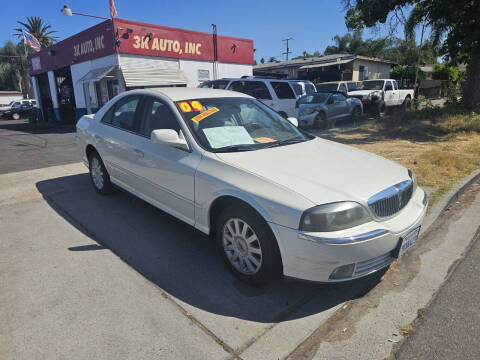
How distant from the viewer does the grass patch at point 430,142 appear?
5.86 meters

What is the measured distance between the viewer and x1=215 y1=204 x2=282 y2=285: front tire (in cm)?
256

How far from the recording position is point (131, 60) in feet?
52.6

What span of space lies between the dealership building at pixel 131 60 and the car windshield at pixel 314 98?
7.42 meters

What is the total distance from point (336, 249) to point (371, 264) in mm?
392

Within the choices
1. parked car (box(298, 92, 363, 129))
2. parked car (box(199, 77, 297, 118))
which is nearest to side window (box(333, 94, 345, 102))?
parked car (box(298, 92, 363, 129))

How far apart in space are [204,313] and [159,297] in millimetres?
429

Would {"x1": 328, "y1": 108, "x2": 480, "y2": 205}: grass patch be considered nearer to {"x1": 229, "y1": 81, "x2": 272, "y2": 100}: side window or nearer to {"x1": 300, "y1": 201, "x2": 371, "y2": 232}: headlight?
{"x1": 229, "y1": 81, "x2": 272, "y2": 100}: side window

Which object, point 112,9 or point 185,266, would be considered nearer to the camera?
point 185,266

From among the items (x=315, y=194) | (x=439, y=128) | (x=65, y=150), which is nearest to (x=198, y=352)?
(x=315, y=194)

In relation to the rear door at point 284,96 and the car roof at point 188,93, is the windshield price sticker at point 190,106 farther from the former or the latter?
the rear door at point 284,96

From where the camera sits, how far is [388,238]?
2.48 m

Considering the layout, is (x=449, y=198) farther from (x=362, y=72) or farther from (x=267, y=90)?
(x=362, y=72)

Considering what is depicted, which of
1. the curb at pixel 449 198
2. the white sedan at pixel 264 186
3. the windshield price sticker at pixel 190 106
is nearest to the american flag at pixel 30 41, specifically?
the white sedan at pixel 264 186

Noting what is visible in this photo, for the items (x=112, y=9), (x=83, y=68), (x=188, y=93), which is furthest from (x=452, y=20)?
(x=83, y=68)
